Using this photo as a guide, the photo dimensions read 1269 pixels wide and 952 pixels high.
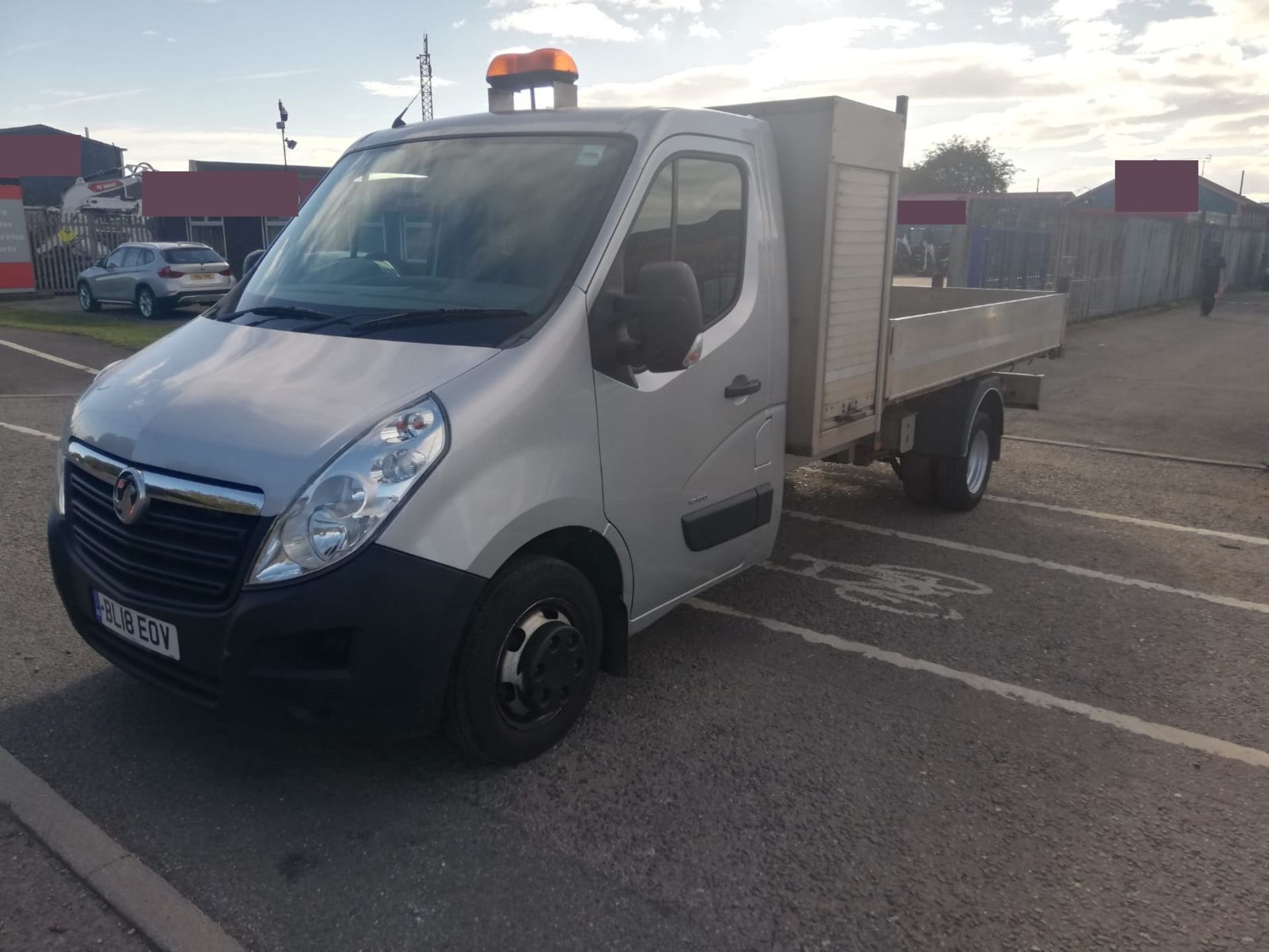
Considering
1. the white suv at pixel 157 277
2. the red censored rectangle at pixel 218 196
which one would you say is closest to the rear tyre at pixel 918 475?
the white suv at pixel 157 277

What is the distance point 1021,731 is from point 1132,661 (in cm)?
103

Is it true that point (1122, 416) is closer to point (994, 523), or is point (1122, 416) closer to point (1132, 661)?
point (994, 523)

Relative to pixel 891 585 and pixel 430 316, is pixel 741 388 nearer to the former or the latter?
pixel 430 316

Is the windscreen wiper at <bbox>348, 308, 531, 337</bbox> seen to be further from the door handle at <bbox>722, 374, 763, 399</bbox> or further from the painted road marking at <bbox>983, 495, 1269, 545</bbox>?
the painted road marking at <bbox>983, 495, 1269, 545</bbox>

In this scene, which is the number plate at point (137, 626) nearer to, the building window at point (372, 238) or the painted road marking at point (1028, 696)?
the building window at point (372, 238)

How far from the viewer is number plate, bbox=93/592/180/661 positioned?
305 centimetres

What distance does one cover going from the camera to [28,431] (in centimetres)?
868

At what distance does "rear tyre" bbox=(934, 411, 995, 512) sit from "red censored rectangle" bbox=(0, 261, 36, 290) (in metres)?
24.0

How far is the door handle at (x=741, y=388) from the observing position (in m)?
4.15

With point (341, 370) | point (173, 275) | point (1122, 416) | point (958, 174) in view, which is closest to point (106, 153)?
point (173, 275)

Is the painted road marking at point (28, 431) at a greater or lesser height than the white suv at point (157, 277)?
lesser

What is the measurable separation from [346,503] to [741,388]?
1.88 metres

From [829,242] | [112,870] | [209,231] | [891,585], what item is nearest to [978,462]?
[891,585]

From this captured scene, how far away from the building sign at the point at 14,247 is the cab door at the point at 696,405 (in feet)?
79.0
